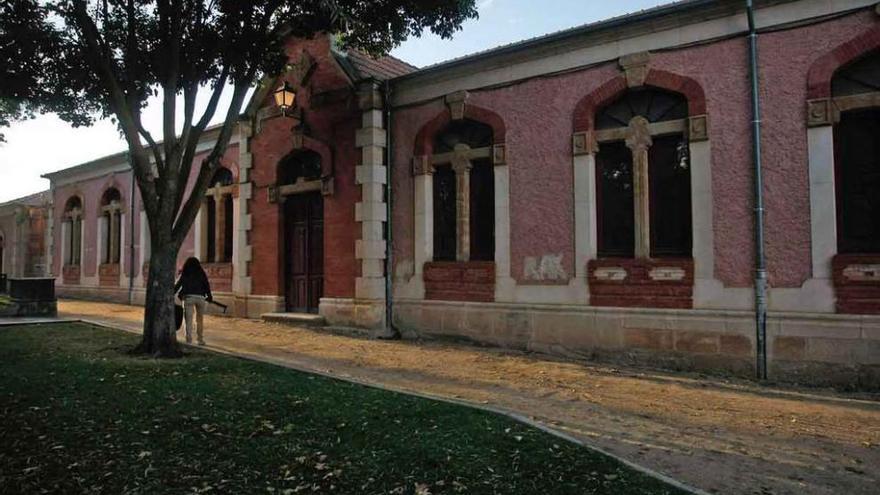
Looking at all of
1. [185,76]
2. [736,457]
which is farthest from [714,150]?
[185,76]

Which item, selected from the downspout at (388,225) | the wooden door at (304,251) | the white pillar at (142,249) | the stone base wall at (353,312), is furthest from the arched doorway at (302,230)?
the white pillar at (142,249)

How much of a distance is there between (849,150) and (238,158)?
13893 mm

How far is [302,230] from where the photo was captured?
46.4ft

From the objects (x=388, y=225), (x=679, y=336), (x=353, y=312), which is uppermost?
(x=388, y=225)

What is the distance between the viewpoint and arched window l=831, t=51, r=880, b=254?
25.5 ft

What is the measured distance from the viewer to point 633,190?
9.50m

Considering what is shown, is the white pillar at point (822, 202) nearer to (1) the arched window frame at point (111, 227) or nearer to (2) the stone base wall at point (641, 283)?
(2) the stone base wall at point (641, 283)

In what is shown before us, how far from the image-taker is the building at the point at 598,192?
26.0 feet

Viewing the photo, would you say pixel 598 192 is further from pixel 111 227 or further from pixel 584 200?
pixel 111 227

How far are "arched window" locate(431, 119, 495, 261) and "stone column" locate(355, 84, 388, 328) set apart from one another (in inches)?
48.5

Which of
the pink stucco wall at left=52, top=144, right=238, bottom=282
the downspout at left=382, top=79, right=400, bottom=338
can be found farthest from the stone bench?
the downspout at left=382, top=79, right=400, bottom=338

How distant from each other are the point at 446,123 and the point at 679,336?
19.4 feet

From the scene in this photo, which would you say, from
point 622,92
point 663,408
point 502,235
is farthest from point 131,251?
point 663,408

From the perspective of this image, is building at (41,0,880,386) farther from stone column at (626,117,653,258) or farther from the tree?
the tree
